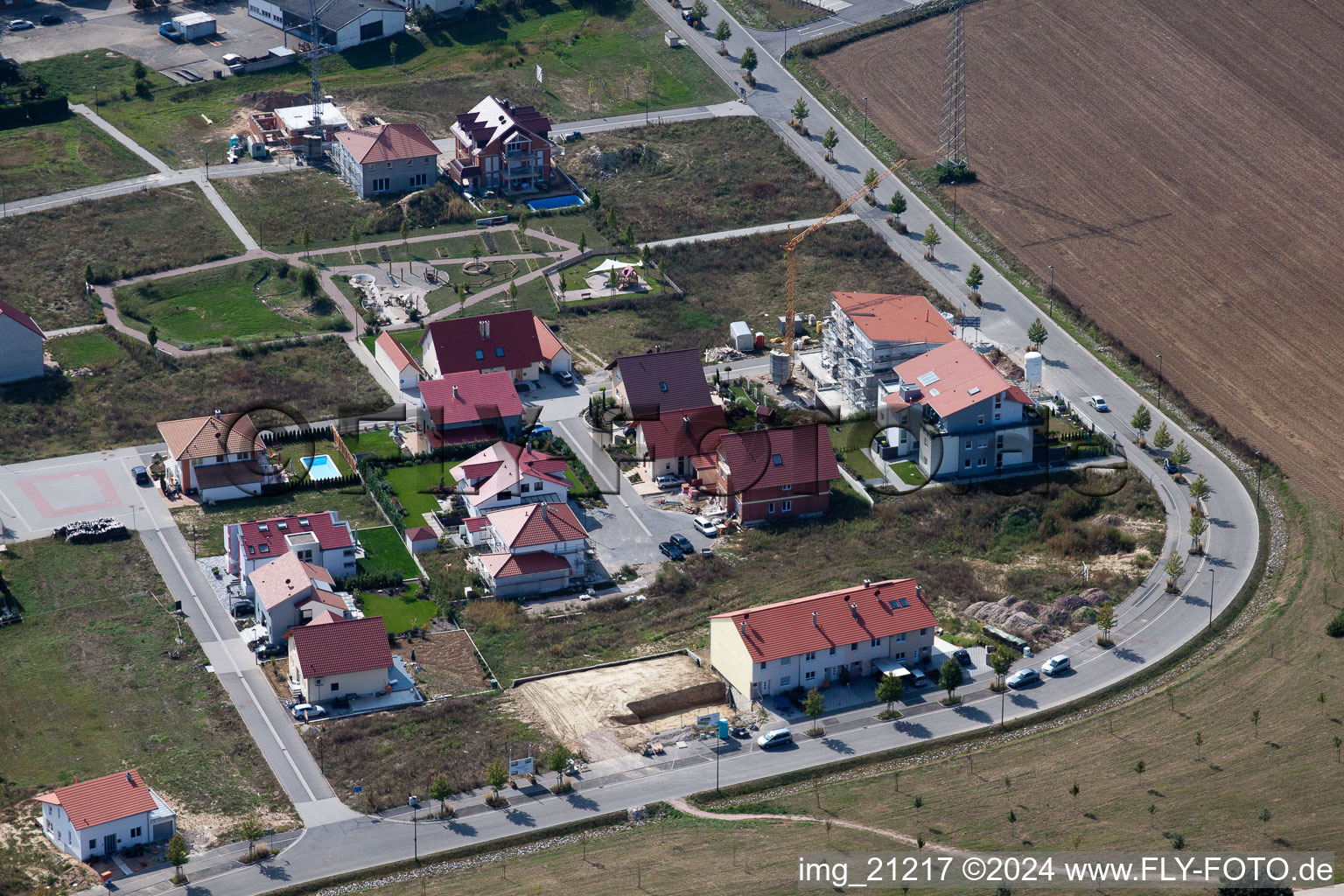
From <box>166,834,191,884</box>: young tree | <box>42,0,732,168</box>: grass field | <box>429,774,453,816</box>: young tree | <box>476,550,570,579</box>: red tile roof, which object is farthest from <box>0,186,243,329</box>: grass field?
<box>429,774,453,816</box>: young tree

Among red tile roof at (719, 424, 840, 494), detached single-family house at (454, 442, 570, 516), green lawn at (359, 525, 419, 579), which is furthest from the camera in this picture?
red tile roof at (719, 424, 840, 494)

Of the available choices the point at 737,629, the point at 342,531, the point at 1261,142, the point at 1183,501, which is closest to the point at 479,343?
the point at 342,531

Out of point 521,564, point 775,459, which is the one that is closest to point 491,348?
point 775,459

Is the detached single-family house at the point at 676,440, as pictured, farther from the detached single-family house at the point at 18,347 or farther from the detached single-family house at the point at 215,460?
the detached single-family house at the point at 18,347

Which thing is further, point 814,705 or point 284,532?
point 284,532

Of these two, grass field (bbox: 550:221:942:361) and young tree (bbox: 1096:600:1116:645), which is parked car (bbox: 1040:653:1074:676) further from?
grass field (bbox: 550:221:942:361)

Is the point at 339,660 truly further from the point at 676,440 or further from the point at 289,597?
the point at 676,440
